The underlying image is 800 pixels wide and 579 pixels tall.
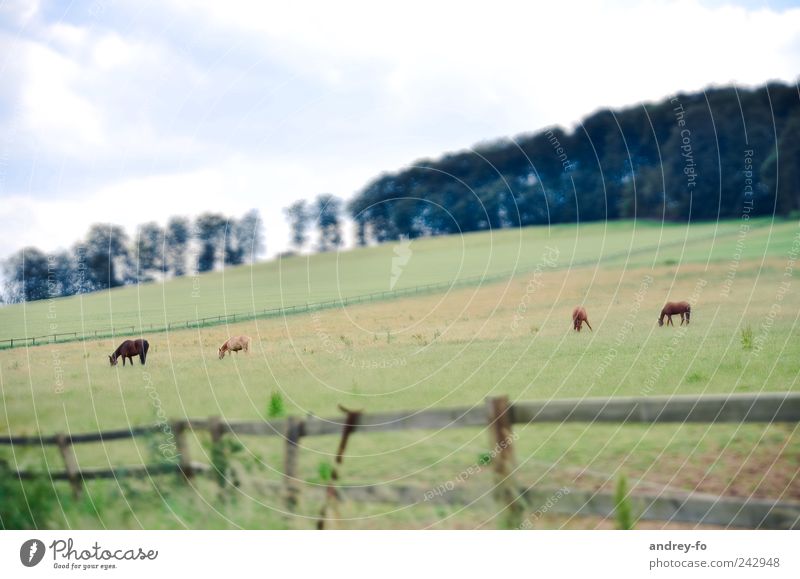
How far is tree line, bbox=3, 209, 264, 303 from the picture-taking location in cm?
472

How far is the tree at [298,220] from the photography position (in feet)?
15.3

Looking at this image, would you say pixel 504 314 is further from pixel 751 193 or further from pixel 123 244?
pixel 123 244

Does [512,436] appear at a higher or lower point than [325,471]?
higher

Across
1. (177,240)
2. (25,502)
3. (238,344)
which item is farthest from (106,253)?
(25,502)

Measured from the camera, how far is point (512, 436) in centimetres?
430

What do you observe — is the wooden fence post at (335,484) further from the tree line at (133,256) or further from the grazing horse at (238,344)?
the tree line at (133,256)

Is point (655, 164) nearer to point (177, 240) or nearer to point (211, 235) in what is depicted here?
point (211, 235)

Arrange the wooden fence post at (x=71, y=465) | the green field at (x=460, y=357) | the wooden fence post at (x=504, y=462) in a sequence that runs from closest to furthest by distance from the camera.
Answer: the wooden fence post at (x=504, y=462) → the green field at (x=460, y=357) → the wooden fence post at (x=71, y=465)

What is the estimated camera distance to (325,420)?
4637 mm

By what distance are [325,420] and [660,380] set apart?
193 cm

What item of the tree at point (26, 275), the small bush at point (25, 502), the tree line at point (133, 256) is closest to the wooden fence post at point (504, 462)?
the tree line at point (133, 256)

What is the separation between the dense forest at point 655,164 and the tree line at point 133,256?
0.72 m

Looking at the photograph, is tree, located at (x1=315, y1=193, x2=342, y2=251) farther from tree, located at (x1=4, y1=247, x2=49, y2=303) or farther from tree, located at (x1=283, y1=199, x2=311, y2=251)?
tree, located at (x1=4, y1=247, x2=49, y2=303)

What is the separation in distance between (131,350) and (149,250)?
0.63 m
